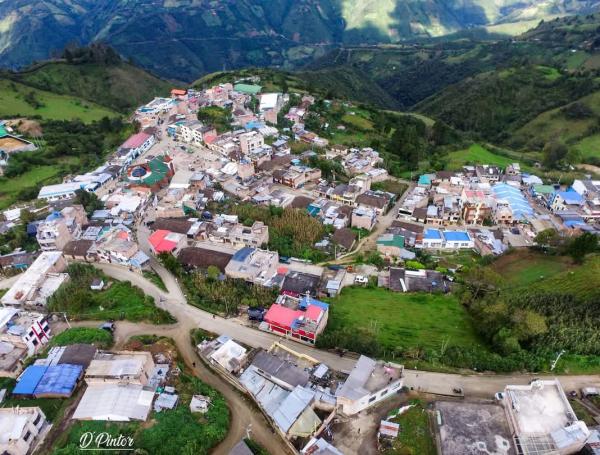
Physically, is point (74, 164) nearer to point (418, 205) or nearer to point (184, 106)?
point (184, 106)

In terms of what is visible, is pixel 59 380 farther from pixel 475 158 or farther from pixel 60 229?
pixel 475 158

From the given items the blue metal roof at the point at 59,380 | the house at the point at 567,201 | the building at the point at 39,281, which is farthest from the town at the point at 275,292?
the house at the point at 567,201

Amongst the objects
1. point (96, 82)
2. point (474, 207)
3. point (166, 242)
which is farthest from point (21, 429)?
point (96, 82)

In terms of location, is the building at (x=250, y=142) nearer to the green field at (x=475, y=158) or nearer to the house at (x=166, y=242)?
the house at (x=166, y=242)

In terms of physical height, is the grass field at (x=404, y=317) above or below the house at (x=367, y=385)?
below

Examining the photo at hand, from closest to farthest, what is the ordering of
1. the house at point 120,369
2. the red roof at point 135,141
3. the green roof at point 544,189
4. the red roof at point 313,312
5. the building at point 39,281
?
the house at point 120,369 < the red roof at point 313,312 < the building at point 39,281 < the green roof at point 544,189 < the red roof at point 135,141

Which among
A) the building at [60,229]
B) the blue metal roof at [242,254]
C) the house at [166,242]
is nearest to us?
the blue metal roof at [242,254]
